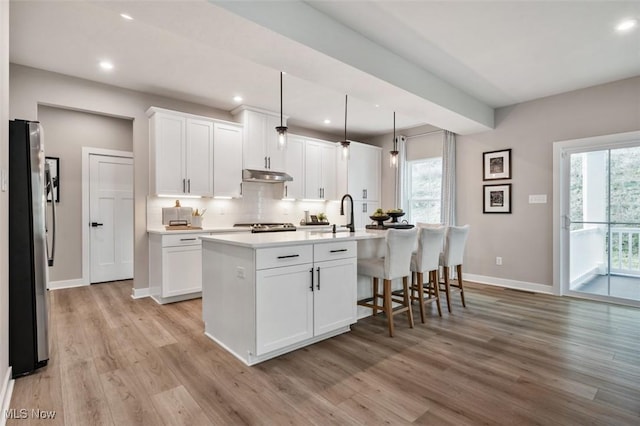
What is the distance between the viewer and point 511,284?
16.2 ft

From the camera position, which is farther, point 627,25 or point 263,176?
→ point 263,176

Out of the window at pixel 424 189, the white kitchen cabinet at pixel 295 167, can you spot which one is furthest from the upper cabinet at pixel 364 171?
the white kitchen cabinet at pixel 295 167

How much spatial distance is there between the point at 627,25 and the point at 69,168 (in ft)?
22.5

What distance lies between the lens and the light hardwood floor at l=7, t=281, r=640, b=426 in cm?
184

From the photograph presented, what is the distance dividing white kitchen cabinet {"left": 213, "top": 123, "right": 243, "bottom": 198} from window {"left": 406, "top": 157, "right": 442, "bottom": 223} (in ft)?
11.0

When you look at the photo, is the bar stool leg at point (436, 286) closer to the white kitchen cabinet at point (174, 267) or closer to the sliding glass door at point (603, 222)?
the sliding glass door at point (603, 222)

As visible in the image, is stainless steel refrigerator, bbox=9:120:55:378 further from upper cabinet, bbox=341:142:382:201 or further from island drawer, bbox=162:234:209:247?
upper cabinet, bbox=341:142:382:201

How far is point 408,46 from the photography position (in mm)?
3186

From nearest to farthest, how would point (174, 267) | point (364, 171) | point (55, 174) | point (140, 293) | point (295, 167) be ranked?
point (174, 267) → point (140, 293) → point (55, 174) → point (295, 167) → point (364, 171)

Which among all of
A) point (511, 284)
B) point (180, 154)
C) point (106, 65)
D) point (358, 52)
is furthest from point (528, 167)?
point (106, 65)

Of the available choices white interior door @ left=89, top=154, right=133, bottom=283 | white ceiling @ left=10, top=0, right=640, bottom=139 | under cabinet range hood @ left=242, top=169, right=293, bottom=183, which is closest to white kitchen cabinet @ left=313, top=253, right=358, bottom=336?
→ white ceiling @ left=10, top=0, right=640, bottom=139

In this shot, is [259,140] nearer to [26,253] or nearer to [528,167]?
[26,253]

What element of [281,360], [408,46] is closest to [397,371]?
[281,360]

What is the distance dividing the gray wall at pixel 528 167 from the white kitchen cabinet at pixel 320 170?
2.30 metres
